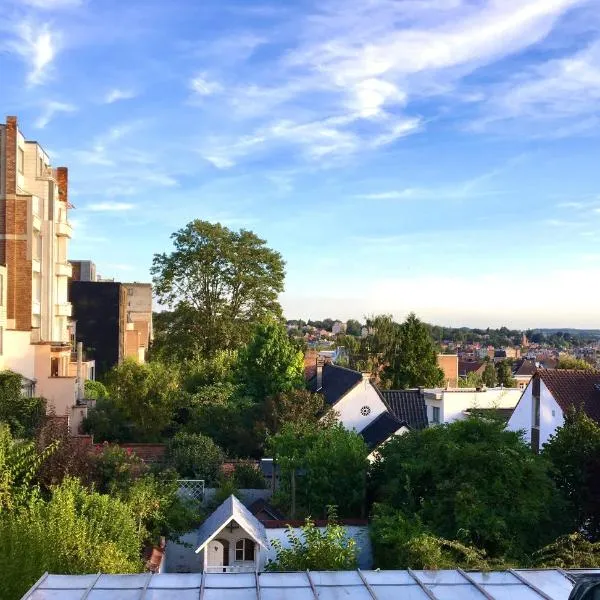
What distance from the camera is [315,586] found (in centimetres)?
849

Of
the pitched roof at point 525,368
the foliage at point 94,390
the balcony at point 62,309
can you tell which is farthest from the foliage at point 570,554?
the pitched roof at point 525,368

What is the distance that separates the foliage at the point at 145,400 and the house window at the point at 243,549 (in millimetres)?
16268

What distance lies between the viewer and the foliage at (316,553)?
1527 cm

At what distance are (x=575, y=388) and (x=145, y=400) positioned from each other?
17.7 metres

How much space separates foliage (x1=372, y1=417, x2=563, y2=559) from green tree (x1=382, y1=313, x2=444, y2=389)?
2977 cm

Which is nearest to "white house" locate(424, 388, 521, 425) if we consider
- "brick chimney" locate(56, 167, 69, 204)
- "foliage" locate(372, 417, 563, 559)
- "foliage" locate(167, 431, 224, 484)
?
"foliage" locate(167, 431, 224, 484)

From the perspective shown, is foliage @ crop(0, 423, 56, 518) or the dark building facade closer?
foliage @ crop(0, 423, 56, 518)

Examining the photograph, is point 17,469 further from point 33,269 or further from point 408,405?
point 408,405

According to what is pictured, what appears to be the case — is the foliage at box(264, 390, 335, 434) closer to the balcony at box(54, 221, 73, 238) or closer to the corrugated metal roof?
the balcony at box(54, 221, 73, 238)

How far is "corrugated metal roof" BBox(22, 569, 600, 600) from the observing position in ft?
26.9

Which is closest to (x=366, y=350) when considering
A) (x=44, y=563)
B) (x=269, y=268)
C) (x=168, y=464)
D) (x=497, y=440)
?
(x=269, y=268)

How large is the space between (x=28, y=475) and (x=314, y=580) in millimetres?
9162

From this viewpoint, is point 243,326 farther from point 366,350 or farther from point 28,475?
point 28,475

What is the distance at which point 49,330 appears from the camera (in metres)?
32.0
